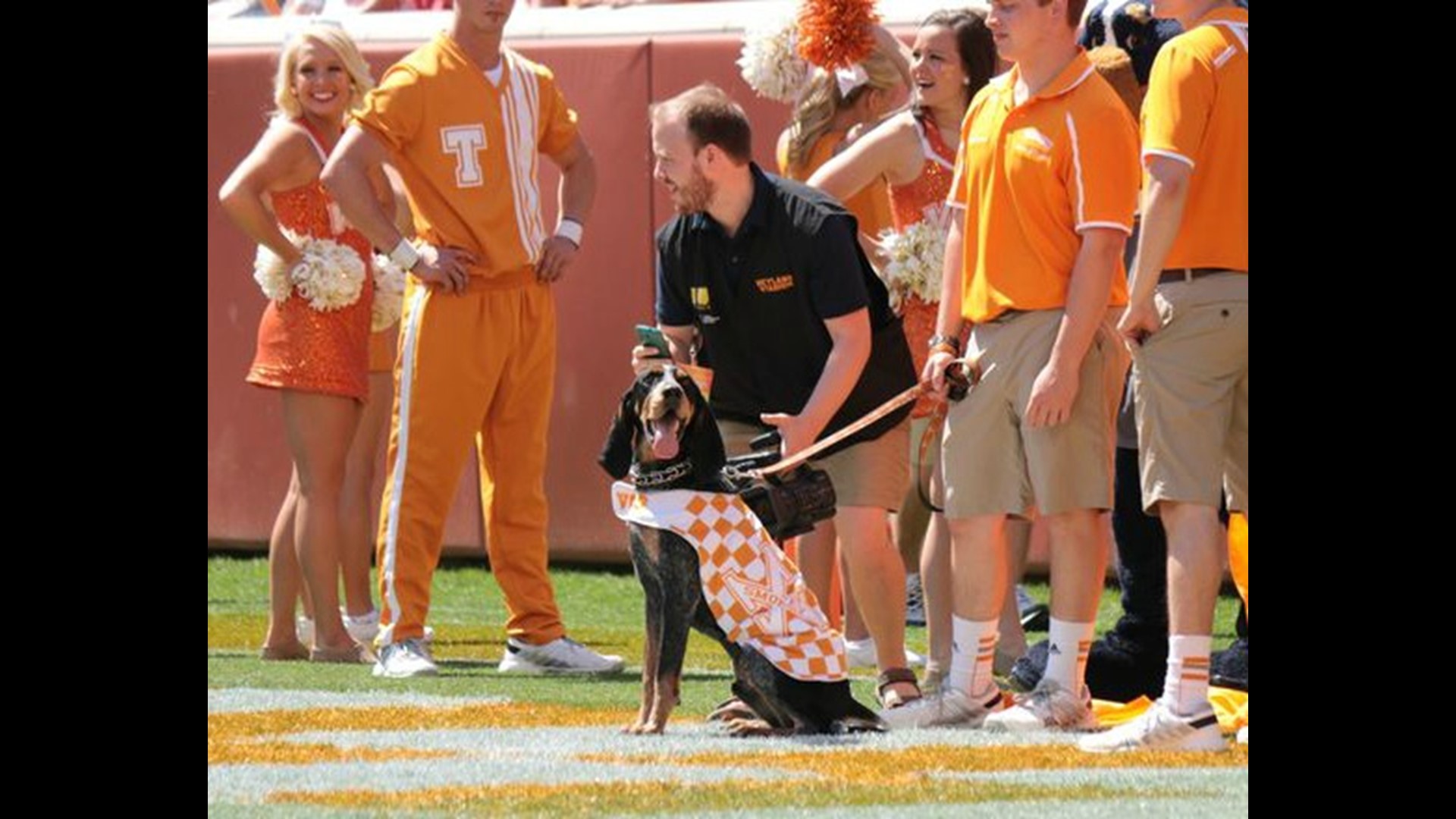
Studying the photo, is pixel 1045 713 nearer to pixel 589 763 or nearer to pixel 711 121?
pixel 589 763

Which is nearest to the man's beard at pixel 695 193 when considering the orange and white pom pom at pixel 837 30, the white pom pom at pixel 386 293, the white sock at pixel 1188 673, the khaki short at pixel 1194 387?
the khaki short at pixel 1194 387

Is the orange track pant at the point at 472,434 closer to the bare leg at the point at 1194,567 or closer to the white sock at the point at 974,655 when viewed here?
the white sock at the point at 974,655

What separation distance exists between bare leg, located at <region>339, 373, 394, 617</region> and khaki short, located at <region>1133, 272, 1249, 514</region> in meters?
4.22

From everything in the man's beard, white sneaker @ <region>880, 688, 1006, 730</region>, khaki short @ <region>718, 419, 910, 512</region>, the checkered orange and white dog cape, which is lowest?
white sneaker @ <region>880, 688, 1006, 730</region>

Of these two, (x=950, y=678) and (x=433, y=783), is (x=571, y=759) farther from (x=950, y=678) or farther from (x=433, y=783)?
(x=950, y=678)

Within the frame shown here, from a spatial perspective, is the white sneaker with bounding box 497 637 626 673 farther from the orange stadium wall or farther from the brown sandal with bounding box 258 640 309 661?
the orange stadium wall

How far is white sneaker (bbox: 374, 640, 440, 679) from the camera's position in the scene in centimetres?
Result: 981

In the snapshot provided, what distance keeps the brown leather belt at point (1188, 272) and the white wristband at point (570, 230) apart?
3.18 metres

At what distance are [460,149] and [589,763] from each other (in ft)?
10.9

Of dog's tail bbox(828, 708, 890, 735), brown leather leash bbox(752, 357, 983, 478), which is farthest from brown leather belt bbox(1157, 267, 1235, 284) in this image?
dog's tail bbox(828, 708, 890, 735)

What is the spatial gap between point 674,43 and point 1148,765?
658cm

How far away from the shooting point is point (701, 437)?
7.65 metres

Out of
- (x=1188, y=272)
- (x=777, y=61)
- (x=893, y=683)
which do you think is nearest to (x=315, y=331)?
(x=777, y=61)

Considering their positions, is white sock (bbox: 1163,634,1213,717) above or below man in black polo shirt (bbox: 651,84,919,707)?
below
